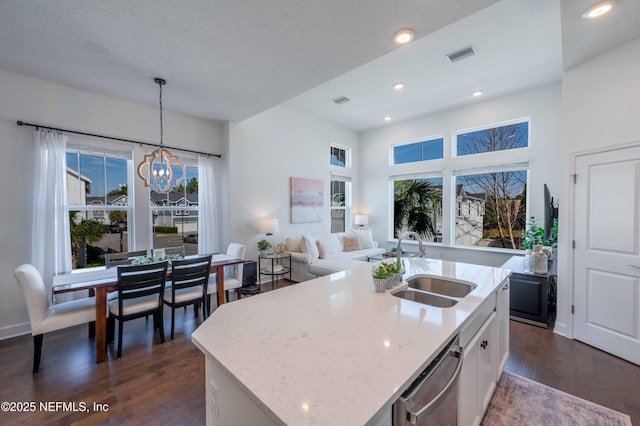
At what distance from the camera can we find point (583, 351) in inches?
103

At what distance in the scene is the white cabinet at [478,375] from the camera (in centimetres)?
136

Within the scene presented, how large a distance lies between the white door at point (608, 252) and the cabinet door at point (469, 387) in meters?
2.09

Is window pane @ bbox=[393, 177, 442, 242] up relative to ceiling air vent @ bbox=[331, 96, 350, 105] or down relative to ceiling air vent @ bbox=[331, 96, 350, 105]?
down

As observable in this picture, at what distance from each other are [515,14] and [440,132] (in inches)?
116

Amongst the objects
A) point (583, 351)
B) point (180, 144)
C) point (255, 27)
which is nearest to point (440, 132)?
point (583, 351)

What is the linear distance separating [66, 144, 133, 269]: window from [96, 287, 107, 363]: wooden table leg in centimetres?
154

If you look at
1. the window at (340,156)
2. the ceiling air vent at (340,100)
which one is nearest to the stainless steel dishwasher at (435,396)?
the ceiling air vent at (340,100)

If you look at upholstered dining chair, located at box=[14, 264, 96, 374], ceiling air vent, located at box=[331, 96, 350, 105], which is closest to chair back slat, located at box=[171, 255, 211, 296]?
upholstered dining chair, located at box=[14, 264, 96, 374]

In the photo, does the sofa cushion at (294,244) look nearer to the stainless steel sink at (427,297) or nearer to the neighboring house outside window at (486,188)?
the neighboring house outside window at (486,188)

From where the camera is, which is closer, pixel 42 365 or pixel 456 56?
pixel 42 365

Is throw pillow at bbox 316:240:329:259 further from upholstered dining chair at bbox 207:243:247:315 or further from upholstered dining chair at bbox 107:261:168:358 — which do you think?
upholstered dining chair at bbox 107:261:168:358

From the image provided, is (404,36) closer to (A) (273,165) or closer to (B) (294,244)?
(A) (273,165)

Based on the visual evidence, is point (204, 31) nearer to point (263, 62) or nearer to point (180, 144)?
point (263, 62)

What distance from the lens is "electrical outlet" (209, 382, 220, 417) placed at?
1079 millimetres
